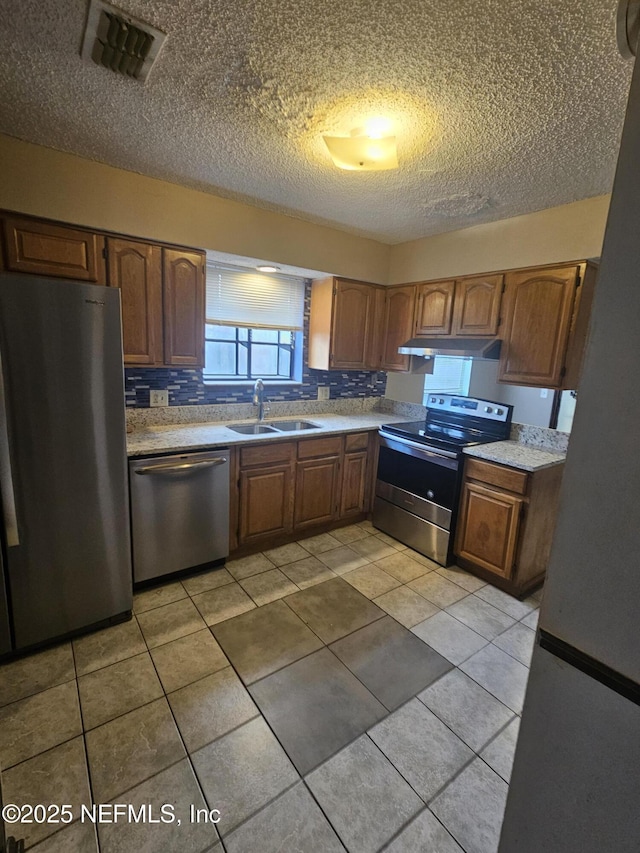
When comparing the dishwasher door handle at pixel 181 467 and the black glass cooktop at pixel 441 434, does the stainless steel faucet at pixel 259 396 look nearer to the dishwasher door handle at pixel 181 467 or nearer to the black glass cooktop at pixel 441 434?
the dishwasher door handle at pixel 181 467

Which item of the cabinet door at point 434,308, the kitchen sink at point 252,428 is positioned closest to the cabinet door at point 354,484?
the kitchen sink at point 252,428

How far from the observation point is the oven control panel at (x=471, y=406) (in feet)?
10.3

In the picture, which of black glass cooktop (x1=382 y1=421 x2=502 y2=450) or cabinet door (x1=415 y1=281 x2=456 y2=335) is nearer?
black glass cooktop (x1=382 y1=421 x2=502 y2=450)

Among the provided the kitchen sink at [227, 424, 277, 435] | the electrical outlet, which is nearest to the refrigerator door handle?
the electrical outlet

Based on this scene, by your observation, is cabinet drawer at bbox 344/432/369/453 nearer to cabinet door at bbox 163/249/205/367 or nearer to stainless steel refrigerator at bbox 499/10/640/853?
cabinet door at bbox 163/249/205/367

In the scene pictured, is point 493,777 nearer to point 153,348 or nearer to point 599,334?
point 599,334

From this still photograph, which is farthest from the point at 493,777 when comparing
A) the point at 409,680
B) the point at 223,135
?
the point at 223,135

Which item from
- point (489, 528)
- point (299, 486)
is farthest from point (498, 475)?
point (299, 486)

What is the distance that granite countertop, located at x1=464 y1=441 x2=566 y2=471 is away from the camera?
2.54m

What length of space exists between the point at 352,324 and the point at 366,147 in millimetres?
1851

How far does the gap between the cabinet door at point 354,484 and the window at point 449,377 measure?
895 millimetres

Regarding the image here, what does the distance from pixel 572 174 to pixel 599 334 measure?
79.3 inches

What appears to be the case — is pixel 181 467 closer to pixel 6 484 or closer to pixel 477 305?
pixel 6 484

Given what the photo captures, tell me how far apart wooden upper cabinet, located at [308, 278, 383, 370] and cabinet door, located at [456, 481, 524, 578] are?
150 centimetres
